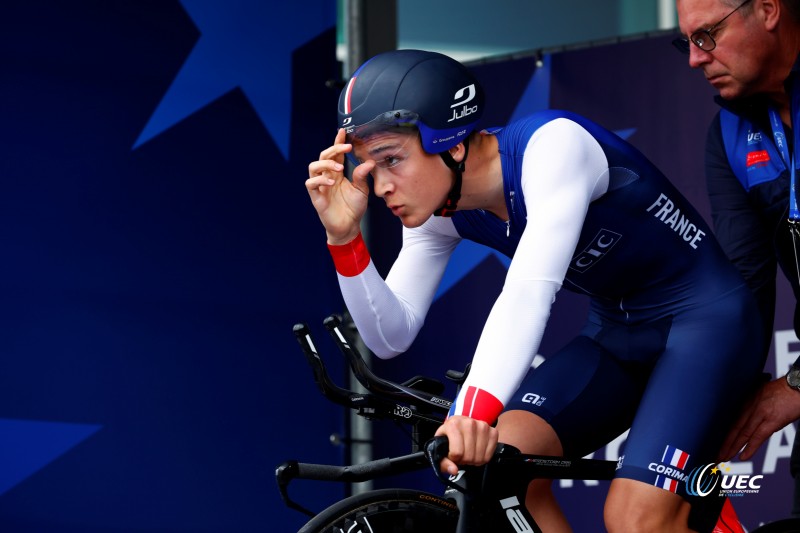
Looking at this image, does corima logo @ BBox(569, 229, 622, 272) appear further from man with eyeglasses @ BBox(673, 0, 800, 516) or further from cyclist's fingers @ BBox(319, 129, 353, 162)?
cyclist's fingers @ BBox(319, 129, 353, 162)

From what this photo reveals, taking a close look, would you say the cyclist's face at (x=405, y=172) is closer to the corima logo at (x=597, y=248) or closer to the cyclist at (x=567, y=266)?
the cyclist at (x=567, y=266)

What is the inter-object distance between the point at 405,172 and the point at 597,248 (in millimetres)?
570

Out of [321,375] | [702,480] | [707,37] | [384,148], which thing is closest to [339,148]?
[384,148]

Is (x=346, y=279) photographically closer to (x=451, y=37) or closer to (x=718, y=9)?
(x=718, y=9)

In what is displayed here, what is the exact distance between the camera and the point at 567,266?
276 centimetres

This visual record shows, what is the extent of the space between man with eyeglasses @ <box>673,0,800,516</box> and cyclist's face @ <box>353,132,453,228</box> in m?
0.84

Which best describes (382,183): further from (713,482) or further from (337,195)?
(713,482)

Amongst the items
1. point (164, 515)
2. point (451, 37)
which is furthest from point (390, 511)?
point (451, 37)

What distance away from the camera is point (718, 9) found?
10.5 ft

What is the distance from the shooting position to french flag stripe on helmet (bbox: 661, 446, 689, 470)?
2.91m

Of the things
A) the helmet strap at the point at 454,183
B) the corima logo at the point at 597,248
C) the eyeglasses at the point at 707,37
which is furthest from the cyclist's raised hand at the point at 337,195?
the eyeglasses at the point at 707,37

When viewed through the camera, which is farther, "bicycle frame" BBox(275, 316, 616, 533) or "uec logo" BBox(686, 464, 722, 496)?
"uec logo" BBox(686, 464, 722, 496)

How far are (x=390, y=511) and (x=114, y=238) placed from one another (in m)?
2.94

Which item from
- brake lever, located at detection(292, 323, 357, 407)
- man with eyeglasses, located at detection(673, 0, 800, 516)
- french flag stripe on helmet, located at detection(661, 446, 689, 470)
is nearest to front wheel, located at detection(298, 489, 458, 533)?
brake lever, located at detection(292, 323, 357, 407)
